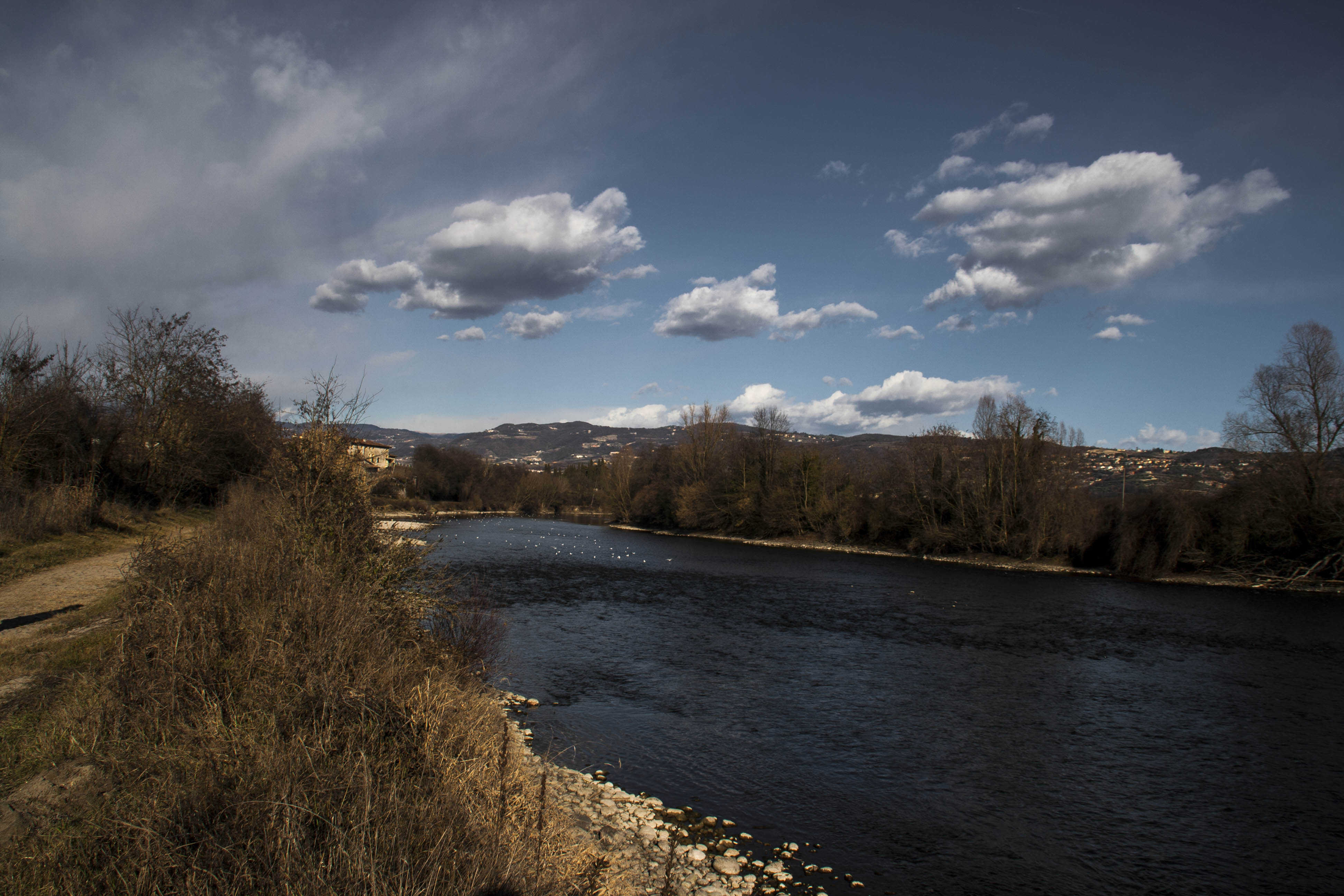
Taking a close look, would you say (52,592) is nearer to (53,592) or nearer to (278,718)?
(53,592)

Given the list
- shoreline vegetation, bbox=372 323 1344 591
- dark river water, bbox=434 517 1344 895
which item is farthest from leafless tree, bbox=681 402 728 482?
dark river water, bbox=434 517 1344 895

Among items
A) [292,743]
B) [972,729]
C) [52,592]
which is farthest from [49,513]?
[972,729]

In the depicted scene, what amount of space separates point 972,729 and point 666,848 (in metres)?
7.89

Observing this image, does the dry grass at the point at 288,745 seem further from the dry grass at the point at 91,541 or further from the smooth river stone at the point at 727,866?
the dry grass at the point at 91,541

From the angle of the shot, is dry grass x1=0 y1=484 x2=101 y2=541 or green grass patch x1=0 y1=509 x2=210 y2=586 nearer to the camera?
green grass patch x1=0 y1=509 x2=210 y2=586

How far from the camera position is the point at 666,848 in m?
8.01

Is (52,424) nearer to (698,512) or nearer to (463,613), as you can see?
(463,613)

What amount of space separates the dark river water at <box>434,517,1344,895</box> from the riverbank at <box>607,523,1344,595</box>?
355 inches

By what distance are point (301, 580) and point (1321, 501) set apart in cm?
4830

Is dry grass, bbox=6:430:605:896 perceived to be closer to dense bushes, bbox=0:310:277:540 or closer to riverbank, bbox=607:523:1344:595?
dense bushes, bbox=0:310:277:540

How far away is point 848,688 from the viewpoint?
1566 centimetres

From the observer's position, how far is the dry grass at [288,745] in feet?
13.1

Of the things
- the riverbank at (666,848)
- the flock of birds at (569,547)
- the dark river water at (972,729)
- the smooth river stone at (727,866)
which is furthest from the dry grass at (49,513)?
the flock of birds at (569,547)

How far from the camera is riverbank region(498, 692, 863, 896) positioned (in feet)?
23.4
